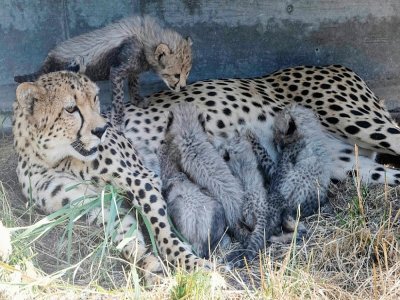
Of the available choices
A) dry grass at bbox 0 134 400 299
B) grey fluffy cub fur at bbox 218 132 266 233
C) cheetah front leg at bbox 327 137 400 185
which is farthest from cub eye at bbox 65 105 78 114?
cheetah front leg at bbox 327 137 400 185

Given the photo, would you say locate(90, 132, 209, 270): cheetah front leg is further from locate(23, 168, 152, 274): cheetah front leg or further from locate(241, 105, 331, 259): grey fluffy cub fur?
locate(241, 105, 331, 259): grey fluffy cub fur

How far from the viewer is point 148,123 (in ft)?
18.0

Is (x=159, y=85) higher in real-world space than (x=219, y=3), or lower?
lower

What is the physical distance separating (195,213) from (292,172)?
77 centimetres

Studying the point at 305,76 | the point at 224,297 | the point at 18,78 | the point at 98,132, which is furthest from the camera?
the point at 305,76

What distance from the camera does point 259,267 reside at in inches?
172

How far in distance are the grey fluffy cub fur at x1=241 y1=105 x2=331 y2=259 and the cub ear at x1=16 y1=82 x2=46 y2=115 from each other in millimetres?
1403

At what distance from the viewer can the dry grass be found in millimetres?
3693

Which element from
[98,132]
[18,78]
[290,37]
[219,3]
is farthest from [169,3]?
[98,132]

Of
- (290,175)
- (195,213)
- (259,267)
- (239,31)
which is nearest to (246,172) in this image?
(290,175)

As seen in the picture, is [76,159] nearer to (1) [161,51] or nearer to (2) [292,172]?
(1) [161,51]

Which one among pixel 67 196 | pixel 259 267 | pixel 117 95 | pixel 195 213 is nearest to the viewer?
pixel 259 267

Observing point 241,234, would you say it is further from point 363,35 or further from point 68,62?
point 363,35

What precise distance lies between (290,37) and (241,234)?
214 centimetres
